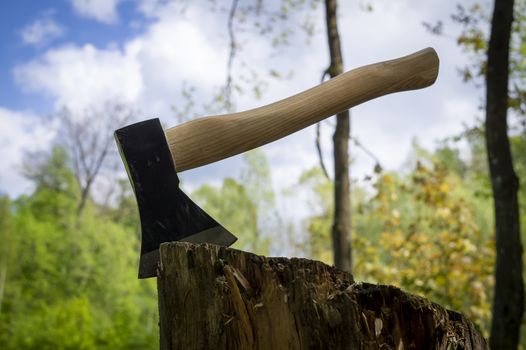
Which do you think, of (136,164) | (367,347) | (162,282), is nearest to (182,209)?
(136,164)

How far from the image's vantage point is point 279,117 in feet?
8.07

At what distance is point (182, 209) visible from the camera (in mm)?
2188

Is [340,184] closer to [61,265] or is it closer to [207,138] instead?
[207,138]

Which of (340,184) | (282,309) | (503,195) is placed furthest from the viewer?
(340,184)

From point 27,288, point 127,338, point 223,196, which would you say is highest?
point 223,196

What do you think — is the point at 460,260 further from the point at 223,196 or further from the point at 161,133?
the point at 223,196

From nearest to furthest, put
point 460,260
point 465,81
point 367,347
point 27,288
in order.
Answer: point 367,347, point 465,81, point 460,260, point 27,288

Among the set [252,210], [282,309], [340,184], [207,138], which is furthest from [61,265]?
[282,309]

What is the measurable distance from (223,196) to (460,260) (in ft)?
84.8

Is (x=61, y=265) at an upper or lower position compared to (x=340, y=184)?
upper

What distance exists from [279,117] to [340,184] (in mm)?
3847

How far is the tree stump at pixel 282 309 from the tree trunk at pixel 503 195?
4084mm

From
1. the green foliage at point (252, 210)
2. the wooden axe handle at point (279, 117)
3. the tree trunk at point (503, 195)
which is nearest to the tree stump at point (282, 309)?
the wooden axe handle at point (279, 117)

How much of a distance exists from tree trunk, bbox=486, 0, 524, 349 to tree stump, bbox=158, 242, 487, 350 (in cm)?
408
